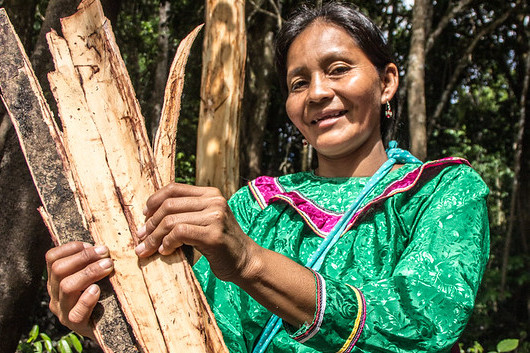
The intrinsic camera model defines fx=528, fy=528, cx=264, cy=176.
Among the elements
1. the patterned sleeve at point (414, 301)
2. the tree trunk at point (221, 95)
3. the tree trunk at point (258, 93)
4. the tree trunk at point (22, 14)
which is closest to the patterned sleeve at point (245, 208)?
the patterned sleeve at point (414, 301)

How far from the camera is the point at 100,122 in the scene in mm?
1198

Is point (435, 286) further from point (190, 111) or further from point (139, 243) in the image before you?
point (190, 111)

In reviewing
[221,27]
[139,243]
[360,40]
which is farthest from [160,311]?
[221,27]

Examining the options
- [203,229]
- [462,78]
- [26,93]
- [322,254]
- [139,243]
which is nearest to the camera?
[203,229]

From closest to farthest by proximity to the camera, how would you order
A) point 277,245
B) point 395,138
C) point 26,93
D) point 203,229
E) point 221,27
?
point 203,229
point 26,93
point 277,245
point 395,138
point 221,27

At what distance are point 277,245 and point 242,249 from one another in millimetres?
596

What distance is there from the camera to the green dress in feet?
3.66

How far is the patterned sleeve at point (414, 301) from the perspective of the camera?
1.10 meters

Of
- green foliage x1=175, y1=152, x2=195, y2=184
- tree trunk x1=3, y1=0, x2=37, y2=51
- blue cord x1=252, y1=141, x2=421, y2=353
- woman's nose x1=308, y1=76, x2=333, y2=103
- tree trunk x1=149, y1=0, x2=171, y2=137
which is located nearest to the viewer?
→ blue cord x1=252, y1=141, x2=421, y2=353

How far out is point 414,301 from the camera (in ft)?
3.74

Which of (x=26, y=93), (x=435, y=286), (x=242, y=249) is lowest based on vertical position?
(x=435, y=286)

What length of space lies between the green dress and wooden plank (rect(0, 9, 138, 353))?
0.38 metres

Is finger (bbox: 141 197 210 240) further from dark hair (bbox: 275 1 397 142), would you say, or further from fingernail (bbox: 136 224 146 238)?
dark hair (bbox: 275 1 397 142)

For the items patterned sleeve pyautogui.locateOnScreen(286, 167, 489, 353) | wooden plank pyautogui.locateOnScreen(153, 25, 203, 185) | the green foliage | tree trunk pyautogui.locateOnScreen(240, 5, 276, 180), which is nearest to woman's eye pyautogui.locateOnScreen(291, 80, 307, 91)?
wooden plank pyautogui.locateOnScreen(153, 25, 203, 185)
